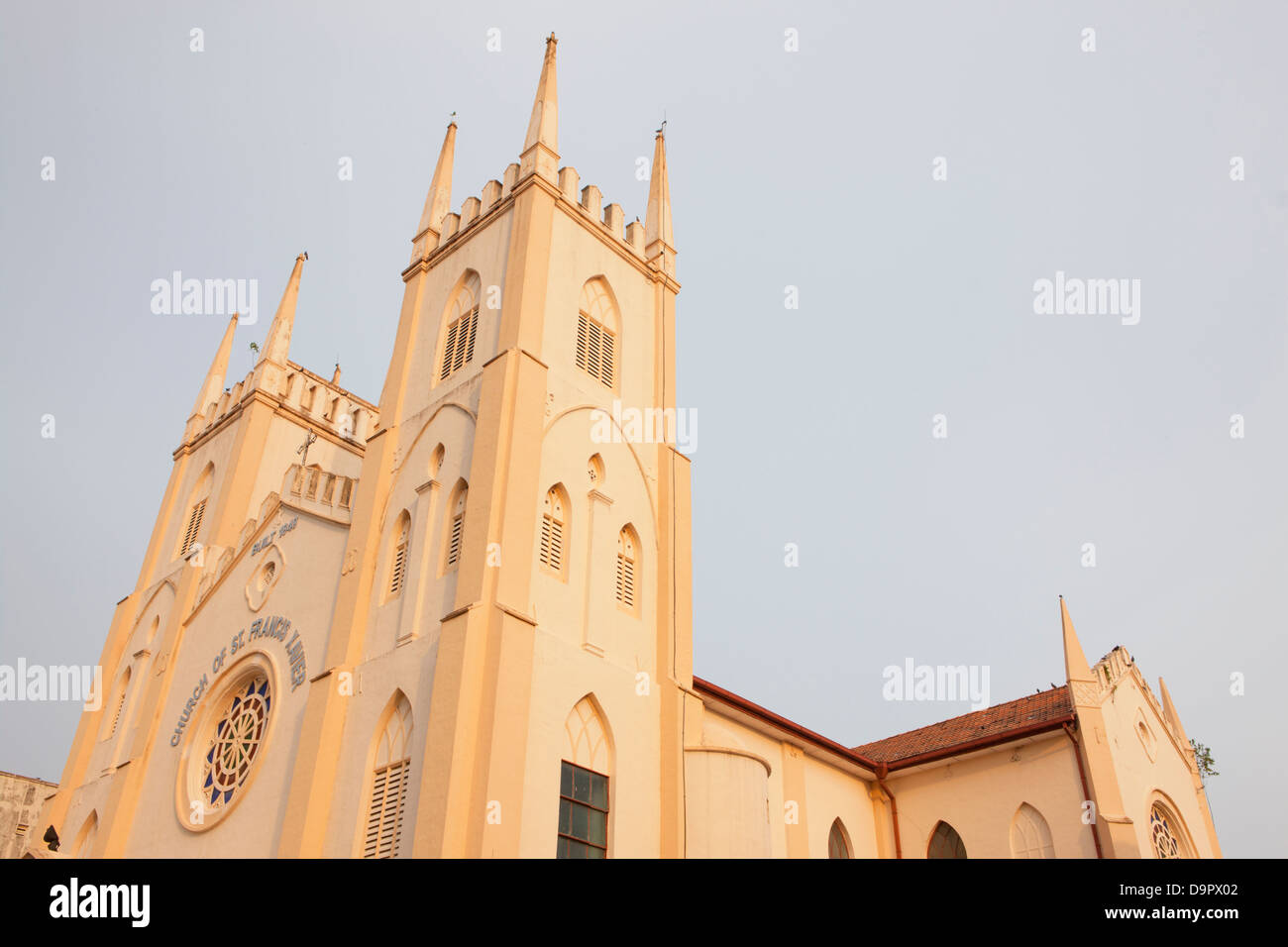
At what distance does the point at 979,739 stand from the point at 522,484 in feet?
38.0

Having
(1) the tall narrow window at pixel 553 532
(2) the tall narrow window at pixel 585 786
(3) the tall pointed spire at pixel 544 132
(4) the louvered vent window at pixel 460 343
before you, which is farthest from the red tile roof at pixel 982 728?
(3) the tall pointed spire at pixel 544 132

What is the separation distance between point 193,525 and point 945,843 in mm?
18962

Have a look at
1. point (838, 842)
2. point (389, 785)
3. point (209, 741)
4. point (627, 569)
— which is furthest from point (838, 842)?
point (209, 741)

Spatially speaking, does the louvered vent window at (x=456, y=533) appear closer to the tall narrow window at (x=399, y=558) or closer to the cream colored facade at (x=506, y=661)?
the cream colored facade at (x=506, y=661)

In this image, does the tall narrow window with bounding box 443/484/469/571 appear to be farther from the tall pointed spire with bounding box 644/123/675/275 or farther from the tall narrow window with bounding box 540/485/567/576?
the tall pointed spire with bounding box 644/123/675/275

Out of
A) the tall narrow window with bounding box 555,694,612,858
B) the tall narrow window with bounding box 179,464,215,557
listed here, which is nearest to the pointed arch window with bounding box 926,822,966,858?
the tall narrow window with bounding box 555,694,612,858

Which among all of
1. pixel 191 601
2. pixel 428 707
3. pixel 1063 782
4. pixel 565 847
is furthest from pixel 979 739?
pixel 191 601

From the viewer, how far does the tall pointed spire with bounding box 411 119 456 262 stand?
21.7 meters

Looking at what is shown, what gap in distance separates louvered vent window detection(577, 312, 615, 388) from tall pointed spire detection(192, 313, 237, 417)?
45.7ft

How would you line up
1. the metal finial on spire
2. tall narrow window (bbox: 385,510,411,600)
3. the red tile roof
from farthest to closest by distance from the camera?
the metal finial on spire, the red tile roof, tall narrow window (bbox: 385,510,411,600)

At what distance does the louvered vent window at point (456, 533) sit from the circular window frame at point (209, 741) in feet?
15.6

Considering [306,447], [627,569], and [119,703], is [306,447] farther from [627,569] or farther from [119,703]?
[627,569]

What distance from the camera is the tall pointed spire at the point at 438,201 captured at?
71.1 feet

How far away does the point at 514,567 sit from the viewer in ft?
49.1
